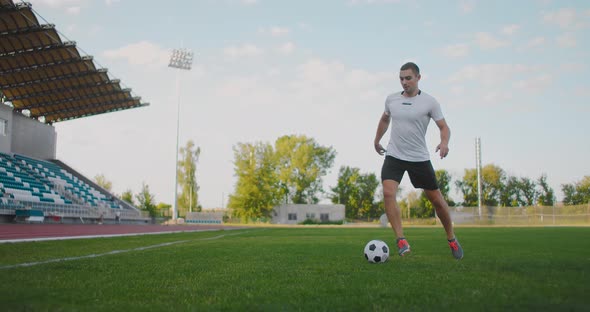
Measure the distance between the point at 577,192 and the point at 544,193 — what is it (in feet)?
17.1

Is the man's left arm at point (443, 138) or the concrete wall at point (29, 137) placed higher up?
the concrete wall at point (29, 137)

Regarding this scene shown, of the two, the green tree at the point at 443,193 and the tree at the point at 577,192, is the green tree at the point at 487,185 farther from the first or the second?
the tree at the point at 577,192

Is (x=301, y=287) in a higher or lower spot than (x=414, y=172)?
lower

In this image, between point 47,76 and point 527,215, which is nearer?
point 47,76

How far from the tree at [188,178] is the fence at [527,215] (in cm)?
3910

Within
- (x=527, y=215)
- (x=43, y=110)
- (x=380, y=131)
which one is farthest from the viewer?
(x=527, y=215)

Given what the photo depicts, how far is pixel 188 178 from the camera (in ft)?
229

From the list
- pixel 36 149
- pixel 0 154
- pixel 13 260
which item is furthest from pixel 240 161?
pixel 13 260

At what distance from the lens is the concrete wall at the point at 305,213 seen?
69.4 meters

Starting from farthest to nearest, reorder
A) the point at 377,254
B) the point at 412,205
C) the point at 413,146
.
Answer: the point at 412,205, the point at 413,146, the point at 377,254

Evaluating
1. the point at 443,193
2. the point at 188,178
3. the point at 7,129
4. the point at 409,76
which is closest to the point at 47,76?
the point at 7,129

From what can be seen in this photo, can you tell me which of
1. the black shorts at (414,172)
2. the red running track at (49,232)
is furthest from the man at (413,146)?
the red running track at (49,232)

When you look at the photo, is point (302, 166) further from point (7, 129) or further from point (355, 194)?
point (7, 129)

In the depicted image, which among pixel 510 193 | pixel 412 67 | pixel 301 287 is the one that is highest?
pixel 412 67
